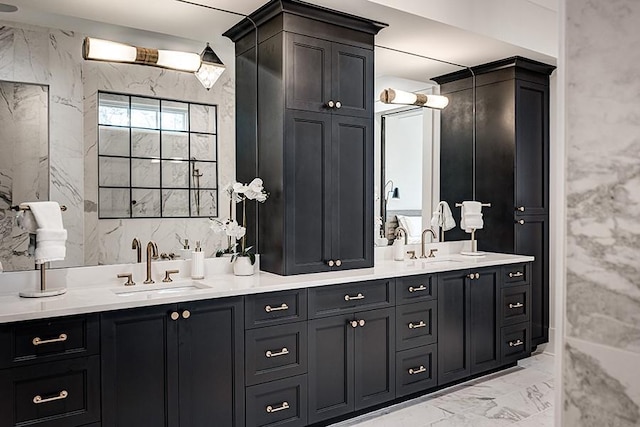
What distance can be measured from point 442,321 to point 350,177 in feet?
4.06

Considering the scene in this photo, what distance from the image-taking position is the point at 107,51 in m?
2.78

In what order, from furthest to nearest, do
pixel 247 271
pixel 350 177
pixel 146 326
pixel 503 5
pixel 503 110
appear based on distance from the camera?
pixel 503 110
pixel 503 5
pixel 350 177
pixel 247 271
pixel 146 326

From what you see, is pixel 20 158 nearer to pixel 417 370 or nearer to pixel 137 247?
pixel 137 247

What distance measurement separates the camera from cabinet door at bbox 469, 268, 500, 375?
3.80 m

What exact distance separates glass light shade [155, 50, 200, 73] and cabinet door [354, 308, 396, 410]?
1822 mm

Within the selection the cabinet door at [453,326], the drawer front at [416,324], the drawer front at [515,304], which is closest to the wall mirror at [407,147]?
the cabinet door at [453,326]

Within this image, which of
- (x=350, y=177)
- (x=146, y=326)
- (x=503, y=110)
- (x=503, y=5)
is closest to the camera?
(x=146, y=326)

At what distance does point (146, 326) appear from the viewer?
237 cm

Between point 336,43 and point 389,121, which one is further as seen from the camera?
point 389,121

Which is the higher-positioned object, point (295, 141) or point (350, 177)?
point (295, 141)

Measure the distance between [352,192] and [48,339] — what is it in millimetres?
1957

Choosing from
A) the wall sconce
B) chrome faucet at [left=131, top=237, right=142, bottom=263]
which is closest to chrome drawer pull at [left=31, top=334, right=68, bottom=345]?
chrome faucet at [left=131, top=237, right=142, bottom=263]

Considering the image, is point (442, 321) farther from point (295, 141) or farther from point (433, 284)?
point (295, 141)

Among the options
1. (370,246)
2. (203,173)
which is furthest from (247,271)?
(370,246)
